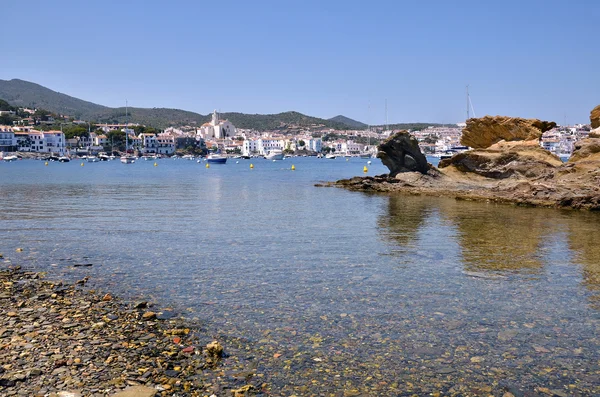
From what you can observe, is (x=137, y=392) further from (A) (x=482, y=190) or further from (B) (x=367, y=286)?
(A) (x=482, y=190)

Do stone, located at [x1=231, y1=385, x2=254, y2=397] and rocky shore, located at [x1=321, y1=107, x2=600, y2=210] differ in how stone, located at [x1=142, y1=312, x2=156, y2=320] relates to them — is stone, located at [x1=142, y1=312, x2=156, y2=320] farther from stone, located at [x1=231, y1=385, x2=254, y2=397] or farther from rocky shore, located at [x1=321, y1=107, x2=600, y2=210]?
rocky shore, located at [x1=321, y1=107, x2=600, y2=210]

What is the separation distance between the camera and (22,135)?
175750 millimetres

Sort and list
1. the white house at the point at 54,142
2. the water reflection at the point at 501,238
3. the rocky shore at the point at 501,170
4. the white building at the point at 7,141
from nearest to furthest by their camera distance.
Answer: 1. the water reflection at the point at 501,238
2. the rocky shore at the point at 501,170
3. the white building at the point at 7,141
4. the white house at the point at 54,142

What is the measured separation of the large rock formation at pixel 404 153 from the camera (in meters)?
43.1

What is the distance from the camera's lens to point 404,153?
43.7 metres

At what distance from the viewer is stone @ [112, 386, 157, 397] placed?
545cm

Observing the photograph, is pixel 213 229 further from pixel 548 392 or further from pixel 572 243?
pixel 548 392

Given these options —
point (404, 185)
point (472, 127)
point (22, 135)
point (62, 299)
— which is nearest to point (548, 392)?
point (62, 299)

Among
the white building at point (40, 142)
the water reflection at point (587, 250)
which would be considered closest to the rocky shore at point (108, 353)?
the water reflection at point (587, 250)

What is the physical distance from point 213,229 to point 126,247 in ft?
15.4

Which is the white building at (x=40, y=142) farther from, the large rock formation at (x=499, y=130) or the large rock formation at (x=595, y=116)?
the large rock formation at (x=595, y=116)

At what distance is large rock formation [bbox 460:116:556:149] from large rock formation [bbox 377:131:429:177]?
5500 mm

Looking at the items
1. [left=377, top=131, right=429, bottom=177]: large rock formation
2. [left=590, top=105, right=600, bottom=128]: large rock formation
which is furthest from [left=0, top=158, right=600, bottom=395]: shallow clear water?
[left=377, top=131, right=429, bottom=177]: large rock formation

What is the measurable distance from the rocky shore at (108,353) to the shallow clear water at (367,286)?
571 mm
